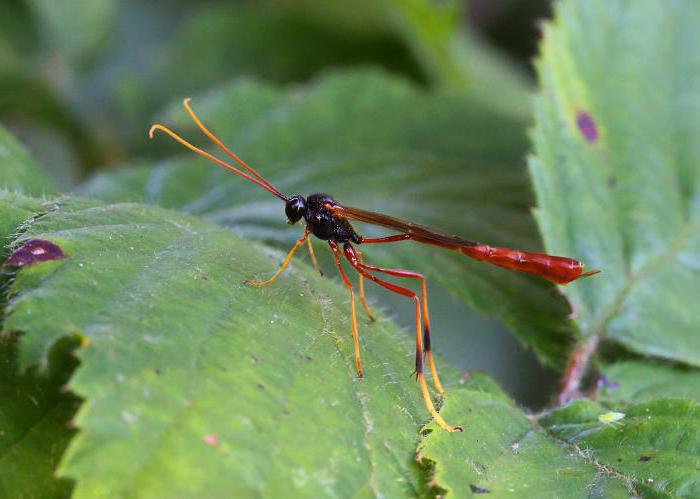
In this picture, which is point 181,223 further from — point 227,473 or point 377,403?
point 227,473

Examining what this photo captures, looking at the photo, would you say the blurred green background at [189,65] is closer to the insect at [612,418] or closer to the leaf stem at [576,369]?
the leaf stem at [576,369]

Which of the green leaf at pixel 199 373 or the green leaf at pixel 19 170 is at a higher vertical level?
the green leaf at pixel 19 170

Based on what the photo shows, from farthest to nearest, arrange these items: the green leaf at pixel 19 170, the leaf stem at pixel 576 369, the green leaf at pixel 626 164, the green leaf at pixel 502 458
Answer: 1. the green leaf at pixel 626 164
2. the leaf stem at pixel 576 369
3. the green leaf at pixel 19 170
4. the green leaf at pixel 502 458

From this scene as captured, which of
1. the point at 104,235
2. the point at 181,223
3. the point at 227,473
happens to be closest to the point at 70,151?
the point at 181,223

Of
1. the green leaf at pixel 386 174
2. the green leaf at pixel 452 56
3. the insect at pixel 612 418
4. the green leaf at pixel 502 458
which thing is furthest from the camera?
the green leaf at pixel 452 56

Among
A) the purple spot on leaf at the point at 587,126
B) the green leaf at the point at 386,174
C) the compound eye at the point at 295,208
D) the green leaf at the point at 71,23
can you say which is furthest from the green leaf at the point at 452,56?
the compound eye at the point at 295,208

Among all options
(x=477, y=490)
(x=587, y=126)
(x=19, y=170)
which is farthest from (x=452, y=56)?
(x=477, y=490)
